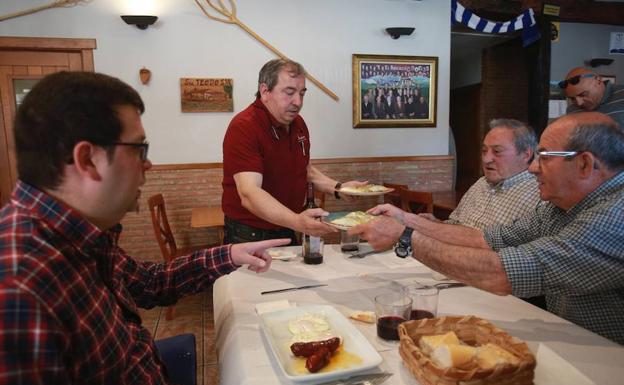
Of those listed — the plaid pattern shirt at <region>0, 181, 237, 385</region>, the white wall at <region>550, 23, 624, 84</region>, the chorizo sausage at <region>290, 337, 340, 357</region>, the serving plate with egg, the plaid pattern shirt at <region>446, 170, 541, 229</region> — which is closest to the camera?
the plaid pattern shirt at <region>0, 181, 237, 385</region>

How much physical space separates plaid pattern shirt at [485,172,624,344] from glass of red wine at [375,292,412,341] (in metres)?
0.32

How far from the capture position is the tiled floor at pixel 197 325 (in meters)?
2.62

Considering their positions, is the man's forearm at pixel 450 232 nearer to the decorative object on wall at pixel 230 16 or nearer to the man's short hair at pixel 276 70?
the man's short hair at pixel 276 70

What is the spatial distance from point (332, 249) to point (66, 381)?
1.38 m

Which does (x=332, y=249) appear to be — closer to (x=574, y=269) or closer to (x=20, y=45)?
(x=574, y=269)

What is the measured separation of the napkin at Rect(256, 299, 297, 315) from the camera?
1283 mm

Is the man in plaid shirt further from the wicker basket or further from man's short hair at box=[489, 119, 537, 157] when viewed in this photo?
man's short hair at box=[489, 119, 537, 157]

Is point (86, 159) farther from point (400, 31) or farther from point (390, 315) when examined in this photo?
point (400, 31)

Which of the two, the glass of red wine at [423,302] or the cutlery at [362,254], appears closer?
the glass of red wine at [423,302]

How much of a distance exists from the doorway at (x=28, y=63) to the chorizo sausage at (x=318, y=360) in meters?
3.74

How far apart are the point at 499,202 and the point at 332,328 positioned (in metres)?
1.31

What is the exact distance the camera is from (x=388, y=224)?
1.51 m

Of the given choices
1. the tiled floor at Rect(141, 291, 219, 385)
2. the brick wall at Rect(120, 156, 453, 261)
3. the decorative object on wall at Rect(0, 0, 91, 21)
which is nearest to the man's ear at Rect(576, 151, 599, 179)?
the tiled floor at Rect(141, 291, 219, 385)

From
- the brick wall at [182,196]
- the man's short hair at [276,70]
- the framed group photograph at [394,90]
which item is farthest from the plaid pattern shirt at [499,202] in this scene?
the framed group photograph at [394,90]
